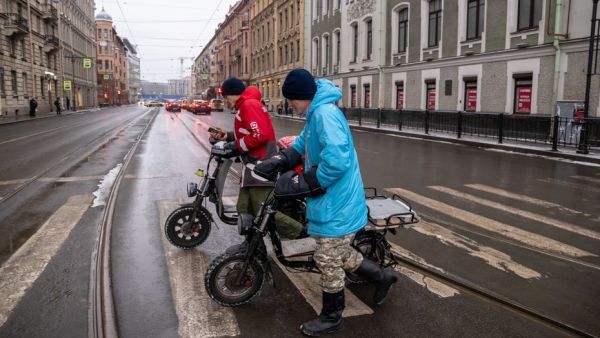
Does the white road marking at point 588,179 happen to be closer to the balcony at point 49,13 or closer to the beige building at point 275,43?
the beige building at point 275,43

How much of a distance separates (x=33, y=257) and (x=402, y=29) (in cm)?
2684

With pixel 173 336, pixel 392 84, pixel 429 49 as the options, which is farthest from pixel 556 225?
pixel 392 84

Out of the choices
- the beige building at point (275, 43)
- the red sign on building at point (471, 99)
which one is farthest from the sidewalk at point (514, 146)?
the beige building at point (275, 43)

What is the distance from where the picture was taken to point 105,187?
29.8 feet

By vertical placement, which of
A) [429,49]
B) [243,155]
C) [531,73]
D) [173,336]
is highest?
[429,49]

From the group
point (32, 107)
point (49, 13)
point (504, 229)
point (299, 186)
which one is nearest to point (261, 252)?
point (299, 186)

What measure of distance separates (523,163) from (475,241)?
824 cm

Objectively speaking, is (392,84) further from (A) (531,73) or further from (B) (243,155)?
(B) (243,155)

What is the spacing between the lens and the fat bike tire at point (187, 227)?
5.41 m

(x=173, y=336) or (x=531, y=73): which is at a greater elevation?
(x=531, y=73)

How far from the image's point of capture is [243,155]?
195 inches

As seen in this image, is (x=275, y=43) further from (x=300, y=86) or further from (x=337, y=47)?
(x=300, y=86)

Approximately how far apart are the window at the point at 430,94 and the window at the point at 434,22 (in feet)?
6.41

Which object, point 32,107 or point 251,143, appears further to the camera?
point 32,107
